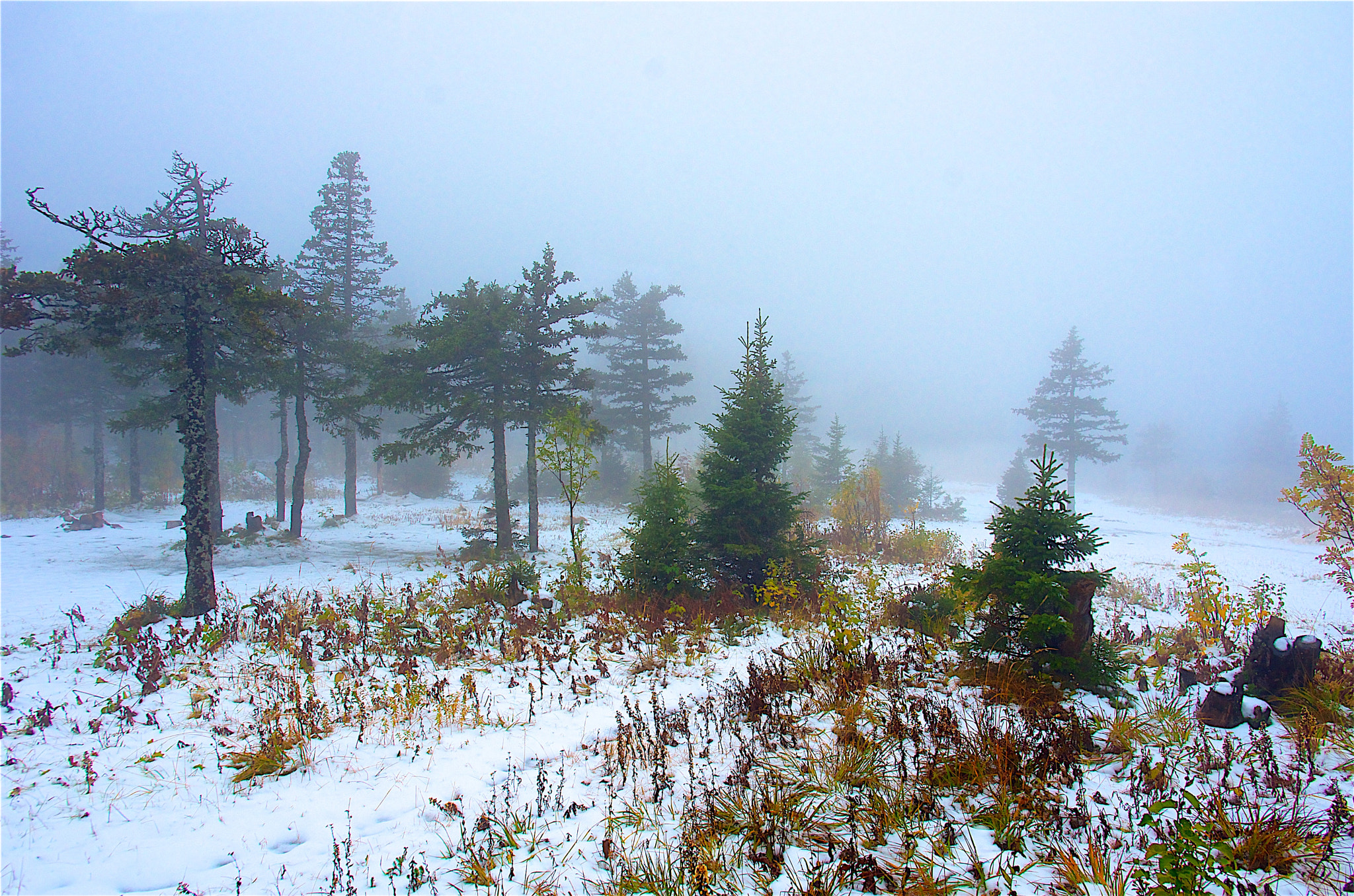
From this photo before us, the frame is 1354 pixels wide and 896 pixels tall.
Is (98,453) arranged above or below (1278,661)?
above

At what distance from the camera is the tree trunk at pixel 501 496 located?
674 inches

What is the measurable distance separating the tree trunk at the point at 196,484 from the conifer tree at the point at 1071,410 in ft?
139

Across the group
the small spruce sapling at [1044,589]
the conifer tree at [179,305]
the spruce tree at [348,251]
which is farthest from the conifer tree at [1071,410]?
the conifer tree at [179,305]

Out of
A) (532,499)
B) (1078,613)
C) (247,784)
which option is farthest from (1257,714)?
(532,499)

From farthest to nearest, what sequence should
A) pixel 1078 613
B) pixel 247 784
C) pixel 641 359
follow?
pixel 641 359 → pixel 1078 613 → pixel 247 784

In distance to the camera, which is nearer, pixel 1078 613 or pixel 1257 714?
pixel 1257 714

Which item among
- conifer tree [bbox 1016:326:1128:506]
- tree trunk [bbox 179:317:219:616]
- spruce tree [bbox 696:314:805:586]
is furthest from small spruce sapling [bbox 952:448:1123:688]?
conifer tree [bbox 1016:326:1128:506]

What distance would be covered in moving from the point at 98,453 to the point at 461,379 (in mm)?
21649

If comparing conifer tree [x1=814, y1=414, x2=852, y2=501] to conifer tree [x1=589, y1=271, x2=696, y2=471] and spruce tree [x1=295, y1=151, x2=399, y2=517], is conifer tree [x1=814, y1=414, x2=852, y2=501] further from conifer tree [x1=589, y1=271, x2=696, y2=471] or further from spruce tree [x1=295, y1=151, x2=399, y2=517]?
spruce tree [x1=295, y1=151, x2=399, y2=517]

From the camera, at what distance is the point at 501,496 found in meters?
17.5

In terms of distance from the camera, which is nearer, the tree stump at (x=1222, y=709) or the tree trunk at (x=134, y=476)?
the tree stump at (x=1222, y=709)

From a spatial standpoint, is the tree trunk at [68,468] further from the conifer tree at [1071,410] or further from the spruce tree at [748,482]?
the conifer tree at [1071,410]

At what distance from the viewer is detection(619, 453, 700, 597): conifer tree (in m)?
10.7

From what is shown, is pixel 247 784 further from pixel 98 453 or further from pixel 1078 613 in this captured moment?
pixel 98 453
